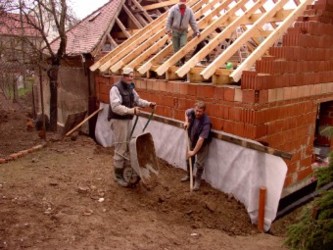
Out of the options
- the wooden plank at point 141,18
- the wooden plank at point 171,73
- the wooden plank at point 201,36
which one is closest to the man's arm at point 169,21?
the wooden plank at point 201,36

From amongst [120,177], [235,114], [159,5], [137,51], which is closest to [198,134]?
[235,114]

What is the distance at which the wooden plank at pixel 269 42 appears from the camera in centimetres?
489

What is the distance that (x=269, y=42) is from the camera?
5.23 metres

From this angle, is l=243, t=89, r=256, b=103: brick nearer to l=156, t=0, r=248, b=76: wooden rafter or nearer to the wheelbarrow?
the wheelbarrow

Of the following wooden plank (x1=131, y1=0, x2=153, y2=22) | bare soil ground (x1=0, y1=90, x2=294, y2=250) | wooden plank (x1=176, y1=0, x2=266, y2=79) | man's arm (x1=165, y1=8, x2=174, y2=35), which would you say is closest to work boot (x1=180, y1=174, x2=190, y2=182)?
bare soil ground (x1=0, y1=90, x2=294, y2=250)

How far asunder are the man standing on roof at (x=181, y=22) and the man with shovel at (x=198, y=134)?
197 centimetres

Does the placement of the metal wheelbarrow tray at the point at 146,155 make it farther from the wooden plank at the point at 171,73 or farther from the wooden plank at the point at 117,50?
the wooden plank at the point at 117,50

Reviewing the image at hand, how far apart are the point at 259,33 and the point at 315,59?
1166 millimetres

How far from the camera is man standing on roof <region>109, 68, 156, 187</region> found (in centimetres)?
485

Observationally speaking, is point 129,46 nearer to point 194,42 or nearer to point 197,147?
point 194,42

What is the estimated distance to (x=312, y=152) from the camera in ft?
20.8

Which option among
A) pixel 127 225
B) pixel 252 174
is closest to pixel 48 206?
pixel 127 225

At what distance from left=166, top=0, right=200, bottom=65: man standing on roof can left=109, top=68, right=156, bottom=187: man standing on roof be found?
84.4 inches

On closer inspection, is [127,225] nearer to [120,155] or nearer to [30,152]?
[120,155]
